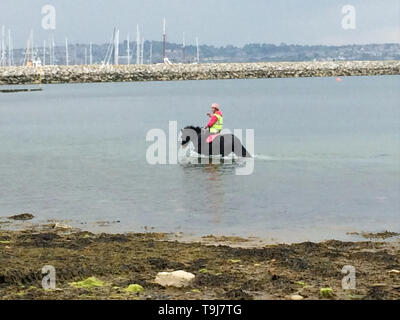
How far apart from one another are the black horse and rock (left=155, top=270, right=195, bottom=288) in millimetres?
17884

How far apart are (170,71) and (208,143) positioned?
153200mm

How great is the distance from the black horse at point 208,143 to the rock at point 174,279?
58.7ft

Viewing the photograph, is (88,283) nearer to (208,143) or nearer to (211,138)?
(211,138)

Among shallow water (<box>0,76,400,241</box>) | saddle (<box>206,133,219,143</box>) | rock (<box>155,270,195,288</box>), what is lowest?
shallow water (<box>0,76,400,241</box>)

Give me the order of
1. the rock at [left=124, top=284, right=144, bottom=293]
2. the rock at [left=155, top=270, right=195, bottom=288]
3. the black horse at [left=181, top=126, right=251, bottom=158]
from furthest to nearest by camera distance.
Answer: the black horse at [left=181, top=126, right=251, bottom=158] → the rock at [left=155, top=270, right=195, bottom=288] → the rock at [left=124, top=284, right=144, bottom=293]

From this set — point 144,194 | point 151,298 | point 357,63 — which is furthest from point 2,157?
point 357,63

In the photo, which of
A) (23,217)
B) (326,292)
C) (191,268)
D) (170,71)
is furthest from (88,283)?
(170,71)

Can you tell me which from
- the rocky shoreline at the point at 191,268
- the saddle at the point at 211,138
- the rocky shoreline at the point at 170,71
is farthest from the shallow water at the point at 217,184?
the rocky shoreline at the point at 170,71

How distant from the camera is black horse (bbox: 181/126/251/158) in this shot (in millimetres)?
29500

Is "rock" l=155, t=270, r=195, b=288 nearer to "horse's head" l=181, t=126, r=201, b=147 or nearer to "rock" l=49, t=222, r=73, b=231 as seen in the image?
"rock" l=49, t=222, r=73, b=231

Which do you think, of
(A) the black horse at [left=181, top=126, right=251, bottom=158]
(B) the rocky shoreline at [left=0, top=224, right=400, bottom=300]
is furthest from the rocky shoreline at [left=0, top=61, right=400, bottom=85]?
(B) the rocky shoreline at [left=0, top=224, right=400, bottom=300]

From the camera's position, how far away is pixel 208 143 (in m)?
29.7
